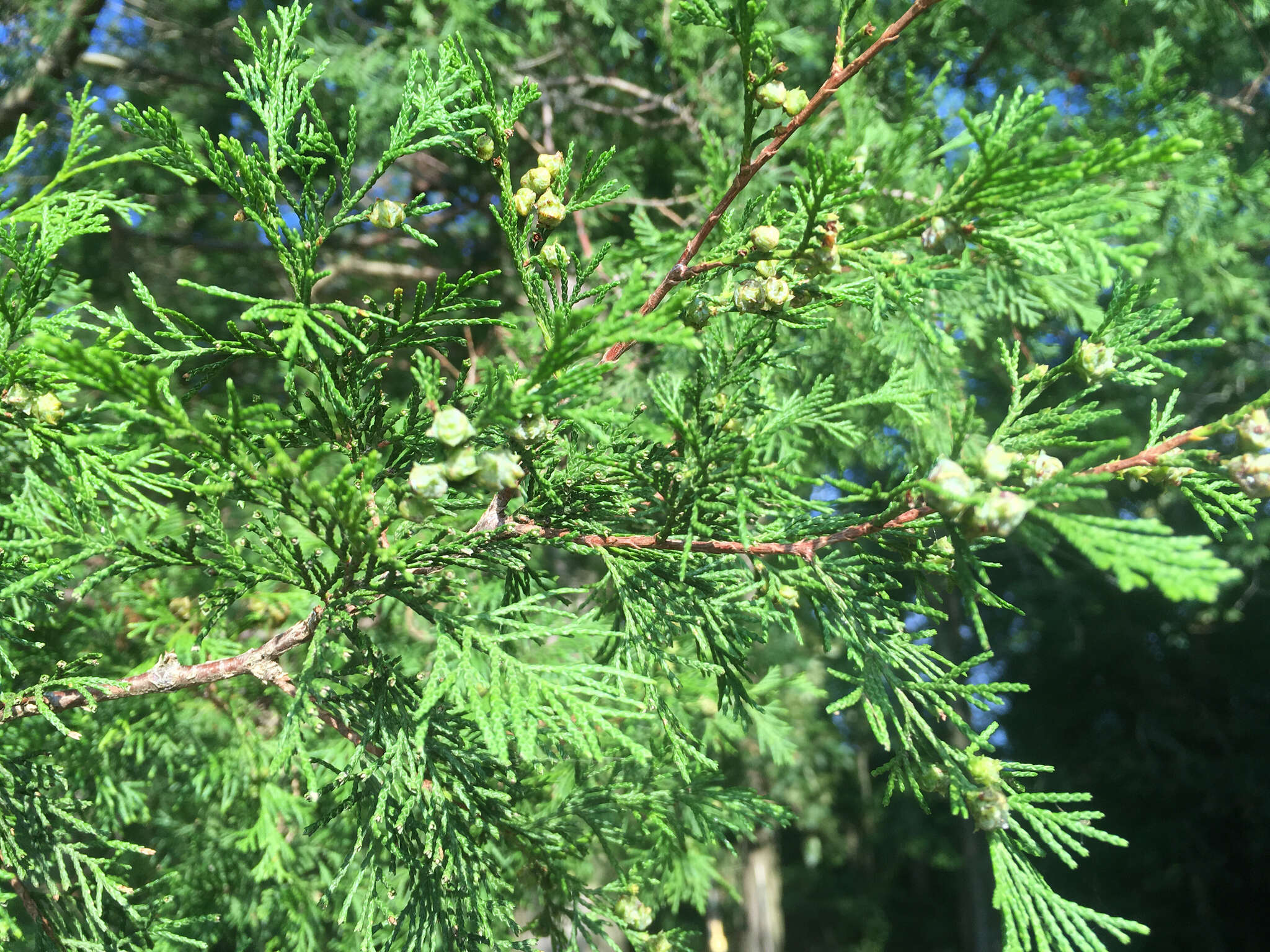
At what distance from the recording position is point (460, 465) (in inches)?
54.7

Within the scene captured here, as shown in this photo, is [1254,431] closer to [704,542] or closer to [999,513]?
[999,513]

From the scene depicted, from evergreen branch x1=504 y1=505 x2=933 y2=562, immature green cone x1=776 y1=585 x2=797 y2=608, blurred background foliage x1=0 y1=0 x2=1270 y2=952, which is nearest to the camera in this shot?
evergreen branch x1=504 y1=505 x2=933 y2=562

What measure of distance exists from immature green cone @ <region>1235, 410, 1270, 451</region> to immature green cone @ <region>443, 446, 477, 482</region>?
4.41ft

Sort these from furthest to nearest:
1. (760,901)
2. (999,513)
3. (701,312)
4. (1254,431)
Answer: (760,901), (701,312), (1254,431), (999,513)

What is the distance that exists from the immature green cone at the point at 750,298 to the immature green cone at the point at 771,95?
34cm

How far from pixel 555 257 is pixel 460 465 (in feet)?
1.76

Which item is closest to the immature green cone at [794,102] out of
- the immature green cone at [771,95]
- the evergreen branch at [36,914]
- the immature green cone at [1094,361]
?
the immature green cone at [771,95]

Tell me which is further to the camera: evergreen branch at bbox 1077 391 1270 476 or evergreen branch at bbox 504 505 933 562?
evergreen branch at bbox 504 505 933 562

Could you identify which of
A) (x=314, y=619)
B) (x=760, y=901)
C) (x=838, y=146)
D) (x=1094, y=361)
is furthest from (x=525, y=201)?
(x=760, y=901)

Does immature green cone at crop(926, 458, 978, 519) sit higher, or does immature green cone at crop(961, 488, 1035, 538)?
immature green cone at crop(926, 458, 978, 519)

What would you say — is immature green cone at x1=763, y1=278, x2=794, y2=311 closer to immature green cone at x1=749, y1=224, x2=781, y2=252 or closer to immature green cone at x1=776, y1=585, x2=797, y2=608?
immature green cone at x1=749, y1=224, x2=781, y2=252

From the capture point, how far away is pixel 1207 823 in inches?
401

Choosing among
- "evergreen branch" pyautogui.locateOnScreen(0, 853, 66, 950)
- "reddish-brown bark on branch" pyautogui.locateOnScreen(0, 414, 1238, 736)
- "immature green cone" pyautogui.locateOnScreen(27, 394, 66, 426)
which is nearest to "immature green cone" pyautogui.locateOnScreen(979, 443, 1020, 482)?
"reddish-brown bark on branch" pyautogui.locateOnScreen(0, 414, 1238, 736)

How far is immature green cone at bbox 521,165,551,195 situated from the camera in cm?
163
